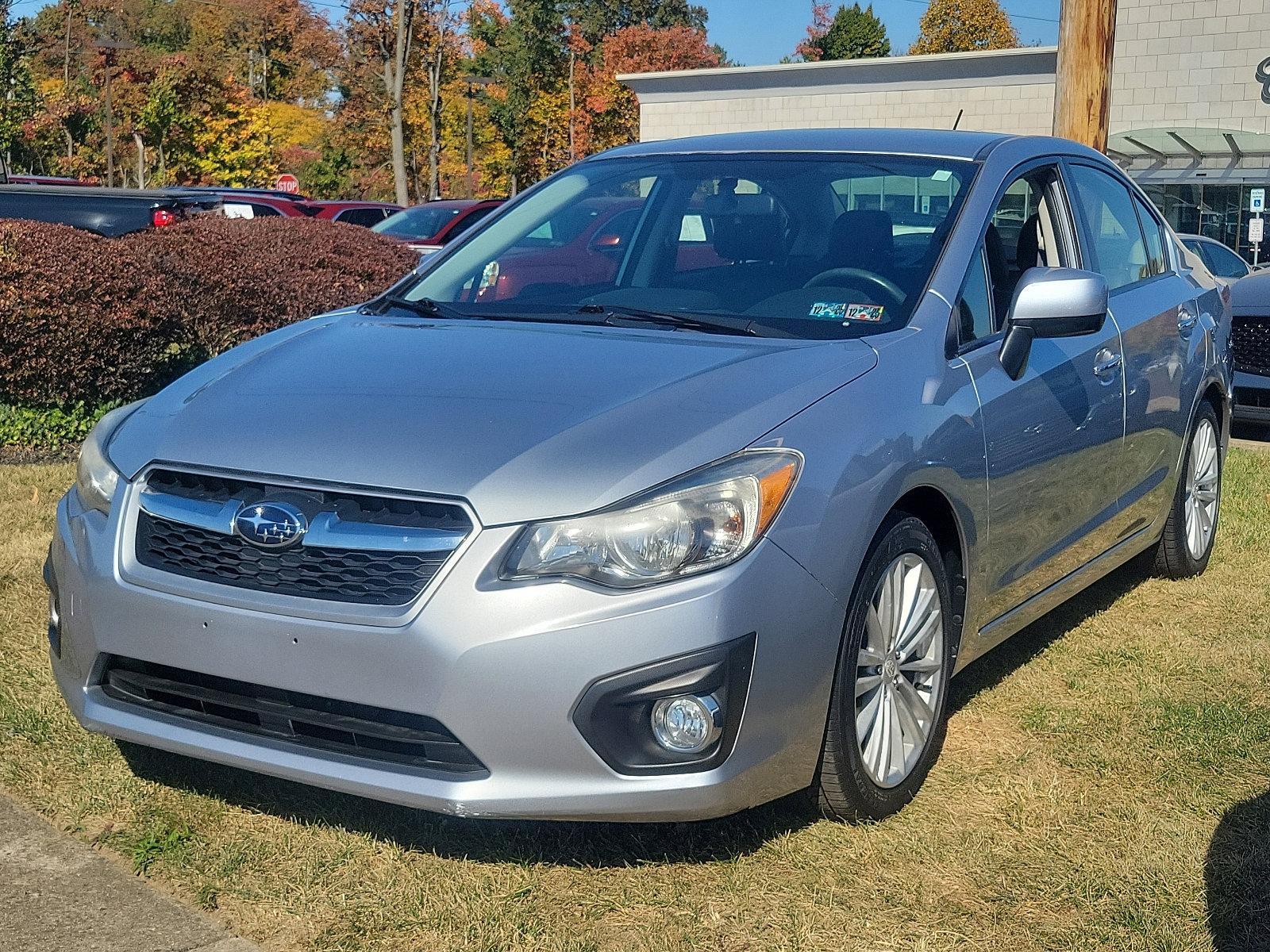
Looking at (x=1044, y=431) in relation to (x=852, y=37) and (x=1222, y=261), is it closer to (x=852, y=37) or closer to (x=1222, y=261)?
(x=1222, y=261)

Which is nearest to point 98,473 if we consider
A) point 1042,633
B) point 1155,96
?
point 1042,633

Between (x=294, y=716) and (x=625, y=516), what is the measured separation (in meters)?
0.82

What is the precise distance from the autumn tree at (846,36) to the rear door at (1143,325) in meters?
86.6

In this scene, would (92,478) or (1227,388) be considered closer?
(92,478)

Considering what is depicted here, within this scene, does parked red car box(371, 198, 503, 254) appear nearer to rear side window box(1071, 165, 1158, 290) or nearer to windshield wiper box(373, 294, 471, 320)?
rear side window box(1071, 165, 1158, 290)

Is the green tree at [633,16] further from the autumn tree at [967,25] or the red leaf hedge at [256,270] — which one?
the red leaf hedge at [256,270]

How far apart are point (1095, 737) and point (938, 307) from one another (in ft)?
4.41

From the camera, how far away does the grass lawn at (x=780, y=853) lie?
10.3 ft

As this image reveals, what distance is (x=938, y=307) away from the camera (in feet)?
12.8

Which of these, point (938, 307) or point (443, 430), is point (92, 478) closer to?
point (443, 430)

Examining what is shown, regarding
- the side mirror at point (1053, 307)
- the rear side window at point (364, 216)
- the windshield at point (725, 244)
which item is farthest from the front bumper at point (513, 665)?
the rear side window at point (364, 216)

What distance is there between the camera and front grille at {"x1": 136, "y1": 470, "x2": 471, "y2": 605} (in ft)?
9.79

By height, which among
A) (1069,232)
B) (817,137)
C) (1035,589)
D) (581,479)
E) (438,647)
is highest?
(817,137)

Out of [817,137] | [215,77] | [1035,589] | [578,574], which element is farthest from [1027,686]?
[215,77]
